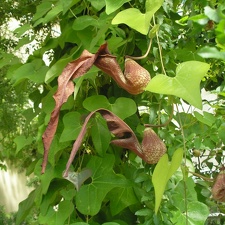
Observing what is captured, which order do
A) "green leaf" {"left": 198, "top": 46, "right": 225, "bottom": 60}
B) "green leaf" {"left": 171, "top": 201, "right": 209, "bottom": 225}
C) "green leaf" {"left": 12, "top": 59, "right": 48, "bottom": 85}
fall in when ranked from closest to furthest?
1. "green leaf" {"left": 198, "top": 46, "right": 225, "bottom": 60}
2. "green leaf" {"left": 171, "top": 201, "right": 209, "bottom": 225}
3. "green leaf" {"left": 12, "top": 59, "right": 48, "bottom": 85}

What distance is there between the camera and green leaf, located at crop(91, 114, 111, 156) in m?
0.73

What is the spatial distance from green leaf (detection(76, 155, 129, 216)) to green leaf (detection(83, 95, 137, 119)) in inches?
3.0

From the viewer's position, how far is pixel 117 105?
74 centimetres

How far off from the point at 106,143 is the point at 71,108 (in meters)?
0.10

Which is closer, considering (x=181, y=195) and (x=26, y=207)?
(x=181, y=195)

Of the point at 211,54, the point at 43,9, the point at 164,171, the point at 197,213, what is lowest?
the point at 197,213

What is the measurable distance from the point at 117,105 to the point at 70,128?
0.26 feet

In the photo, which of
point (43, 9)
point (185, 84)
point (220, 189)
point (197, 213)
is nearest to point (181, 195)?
point (197, 213)

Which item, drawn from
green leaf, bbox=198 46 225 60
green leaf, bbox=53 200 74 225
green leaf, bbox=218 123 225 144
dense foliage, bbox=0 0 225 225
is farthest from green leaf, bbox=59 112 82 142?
green leaf, bbox=198 46 225 60

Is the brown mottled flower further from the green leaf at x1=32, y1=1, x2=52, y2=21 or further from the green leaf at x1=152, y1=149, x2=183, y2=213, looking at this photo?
the green leaf at x1=32, y1=1, x2=52, y2=21

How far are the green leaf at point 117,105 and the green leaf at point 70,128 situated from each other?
0.03 m

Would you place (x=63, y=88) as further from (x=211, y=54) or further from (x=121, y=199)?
(x=121, y=199)

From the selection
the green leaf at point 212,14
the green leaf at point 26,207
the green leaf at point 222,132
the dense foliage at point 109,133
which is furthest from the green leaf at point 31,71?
the green leaf at point 212,14

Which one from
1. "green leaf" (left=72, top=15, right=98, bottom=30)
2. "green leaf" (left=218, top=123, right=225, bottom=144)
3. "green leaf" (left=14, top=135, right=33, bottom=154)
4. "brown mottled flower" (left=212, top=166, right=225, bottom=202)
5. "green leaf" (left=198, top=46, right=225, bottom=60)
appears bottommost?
"brown mottled flower" (left=212, top=166, right=225, bottom=202)
